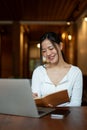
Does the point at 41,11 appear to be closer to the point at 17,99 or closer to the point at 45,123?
the point at 17,99

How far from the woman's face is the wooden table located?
594 millimetres

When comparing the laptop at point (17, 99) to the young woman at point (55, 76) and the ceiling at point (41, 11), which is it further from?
the ceiling at point (41, 11)

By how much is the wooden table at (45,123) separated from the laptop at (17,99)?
0.04 metres

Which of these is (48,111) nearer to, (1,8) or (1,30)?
(1,8)

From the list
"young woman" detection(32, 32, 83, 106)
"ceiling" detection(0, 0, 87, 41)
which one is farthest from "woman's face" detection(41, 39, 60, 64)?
"ceiling" detection(0, 0, 87, 41)

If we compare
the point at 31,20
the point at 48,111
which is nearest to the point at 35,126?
the point at 48,111

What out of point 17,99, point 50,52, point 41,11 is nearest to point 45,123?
point 17,99

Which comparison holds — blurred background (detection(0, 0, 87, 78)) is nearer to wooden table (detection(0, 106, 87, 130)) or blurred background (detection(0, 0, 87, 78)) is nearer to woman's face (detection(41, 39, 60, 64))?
woman's face (detection(41, 39, 60, 64))

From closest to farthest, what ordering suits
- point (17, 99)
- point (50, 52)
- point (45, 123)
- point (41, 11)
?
point (45, 123) → point (17, 99) → point (50, 52) → point (41, 11)

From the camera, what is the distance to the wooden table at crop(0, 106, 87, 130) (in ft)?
4.49

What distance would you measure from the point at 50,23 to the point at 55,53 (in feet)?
25.6

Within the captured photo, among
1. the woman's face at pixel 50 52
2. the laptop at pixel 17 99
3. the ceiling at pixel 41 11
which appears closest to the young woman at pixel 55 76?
the woman's face at pixel 50 52

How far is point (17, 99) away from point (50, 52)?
622 millimetres

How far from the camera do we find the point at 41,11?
8.12 meters
